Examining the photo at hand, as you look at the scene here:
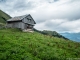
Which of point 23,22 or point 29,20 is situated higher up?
point 29,20

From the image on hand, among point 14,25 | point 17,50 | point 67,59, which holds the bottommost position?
point 67,59

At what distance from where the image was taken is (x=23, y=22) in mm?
64562

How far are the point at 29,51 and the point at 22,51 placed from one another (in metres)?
1.37

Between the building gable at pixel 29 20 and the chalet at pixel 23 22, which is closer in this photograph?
the chalet at pixel 23 22

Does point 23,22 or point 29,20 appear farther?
point 29,20

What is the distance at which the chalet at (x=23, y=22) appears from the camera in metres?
64.1

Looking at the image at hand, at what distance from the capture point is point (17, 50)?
22.1 meters

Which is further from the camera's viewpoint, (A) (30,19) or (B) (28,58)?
(A) (30,19)

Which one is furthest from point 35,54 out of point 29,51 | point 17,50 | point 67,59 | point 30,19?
point 30,19

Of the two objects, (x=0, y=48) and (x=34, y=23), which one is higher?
(x=34, y=23)

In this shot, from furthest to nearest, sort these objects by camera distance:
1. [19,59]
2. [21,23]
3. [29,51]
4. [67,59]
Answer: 1. [21,23]
2. [29,51]
3. [67,59]
4. [19,59]

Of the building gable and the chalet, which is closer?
the chalet

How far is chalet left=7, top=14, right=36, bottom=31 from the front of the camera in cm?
6412

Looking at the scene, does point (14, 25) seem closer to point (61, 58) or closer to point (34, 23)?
point (34, 23)
